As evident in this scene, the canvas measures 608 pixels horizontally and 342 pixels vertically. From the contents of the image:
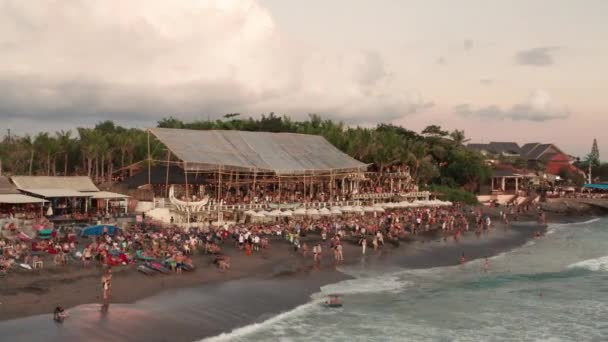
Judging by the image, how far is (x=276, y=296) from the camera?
87.7 ft

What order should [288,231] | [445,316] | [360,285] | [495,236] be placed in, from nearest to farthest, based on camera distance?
[445,316], [360,285], [288,231], [495,236]

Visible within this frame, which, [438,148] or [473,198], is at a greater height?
[438,148]

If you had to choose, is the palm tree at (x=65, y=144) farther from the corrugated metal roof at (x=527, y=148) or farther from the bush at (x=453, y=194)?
the corrugated metal roof at (x=527, y=148)

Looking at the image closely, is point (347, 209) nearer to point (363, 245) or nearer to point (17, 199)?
point (363, 245)

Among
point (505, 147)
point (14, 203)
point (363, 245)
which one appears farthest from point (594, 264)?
point (505, 147)

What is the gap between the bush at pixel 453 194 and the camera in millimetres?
71438

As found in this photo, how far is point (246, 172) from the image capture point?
160 feet

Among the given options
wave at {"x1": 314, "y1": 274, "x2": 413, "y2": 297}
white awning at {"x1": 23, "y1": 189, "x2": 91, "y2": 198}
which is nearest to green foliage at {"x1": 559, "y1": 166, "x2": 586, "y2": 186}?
wave at {"x1": 314, "y1": 274, "x2": 413, "y2": 297}

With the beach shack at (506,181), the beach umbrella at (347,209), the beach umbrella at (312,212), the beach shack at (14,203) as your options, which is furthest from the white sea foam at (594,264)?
the beach shack at (506,181)

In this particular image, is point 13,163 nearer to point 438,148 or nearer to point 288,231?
point 288,231

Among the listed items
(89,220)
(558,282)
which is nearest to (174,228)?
(89,220)

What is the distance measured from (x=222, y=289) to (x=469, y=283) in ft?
42.7

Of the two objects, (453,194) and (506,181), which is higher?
(506,181)

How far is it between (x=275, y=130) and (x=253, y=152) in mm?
26317
